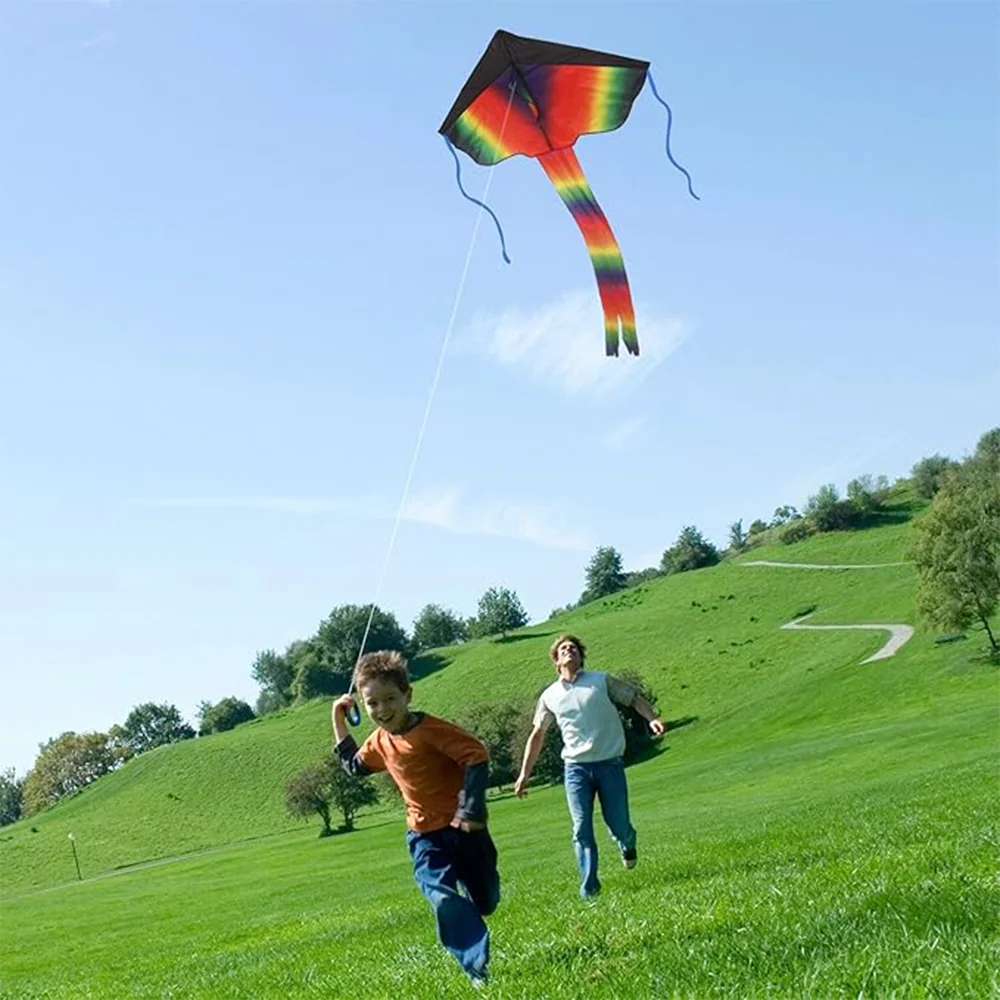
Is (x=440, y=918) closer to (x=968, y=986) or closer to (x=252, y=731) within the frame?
(x=968, y=986)

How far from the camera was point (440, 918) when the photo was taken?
7.25 m

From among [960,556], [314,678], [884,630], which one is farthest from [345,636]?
[960,556]

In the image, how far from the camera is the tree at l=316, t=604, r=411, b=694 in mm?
140000

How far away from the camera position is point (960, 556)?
64.8 meters

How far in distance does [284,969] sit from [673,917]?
13.7ft

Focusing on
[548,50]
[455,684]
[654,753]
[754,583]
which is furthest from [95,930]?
[754,583]

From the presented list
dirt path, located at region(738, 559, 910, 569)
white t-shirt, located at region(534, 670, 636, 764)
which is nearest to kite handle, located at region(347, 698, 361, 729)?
white t-shirt, located at region(534, 670, 636, 764)

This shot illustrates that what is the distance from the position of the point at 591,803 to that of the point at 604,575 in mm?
170780

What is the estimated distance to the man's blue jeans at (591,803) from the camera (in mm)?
10992

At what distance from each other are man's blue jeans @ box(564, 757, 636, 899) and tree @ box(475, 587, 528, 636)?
141627 mm

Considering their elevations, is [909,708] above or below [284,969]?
below

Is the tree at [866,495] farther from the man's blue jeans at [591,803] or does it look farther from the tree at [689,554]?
the man's blue jeans at [591,803]

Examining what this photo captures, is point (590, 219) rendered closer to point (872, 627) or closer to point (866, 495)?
point (872, 627)

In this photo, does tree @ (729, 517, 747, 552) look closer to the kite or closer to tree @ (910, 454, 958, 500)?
tree @ (910, 454, 958, 500)
